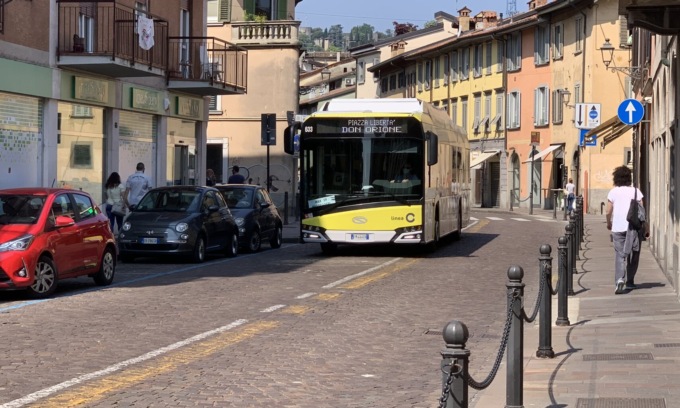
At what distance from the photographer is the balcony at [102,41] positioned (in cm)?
2792

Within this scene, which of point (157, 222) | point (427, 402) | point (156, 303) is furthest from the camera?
point (157, 222)

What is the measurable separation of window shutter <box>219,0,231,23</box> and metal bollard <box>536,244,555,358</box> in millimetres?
39243

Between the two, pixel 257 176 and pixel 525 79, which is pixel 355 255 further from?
pixel 525 79

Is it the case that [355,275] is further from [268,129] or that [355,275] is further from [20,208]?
[268,129]

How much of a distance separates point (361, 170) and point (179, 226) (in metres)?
3.89

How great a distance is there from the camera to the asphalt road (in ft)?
30.1

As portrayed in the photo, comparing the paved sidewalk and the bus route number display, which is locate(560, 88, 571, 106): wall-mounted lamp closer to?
the bus route number display

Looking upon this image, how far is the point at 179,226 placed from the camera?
2333cm

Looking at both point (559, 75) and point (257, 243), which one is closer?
→ point (257, 243)

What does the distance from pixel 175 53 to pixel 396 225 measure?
13.1 metres

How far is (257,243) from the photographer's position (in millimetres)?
27844

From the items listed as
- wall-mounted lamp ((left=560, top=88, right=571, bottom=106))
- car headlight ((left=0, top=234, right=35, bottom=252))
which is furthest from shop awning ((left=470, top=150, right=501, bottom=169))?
car headlight ((left=0, top=234, right=35, bottom=252))

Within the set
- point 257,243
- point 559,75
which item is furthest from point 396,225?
point 559,75

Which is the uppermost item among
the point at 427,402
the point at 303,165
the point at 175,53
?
the point at 175,53
